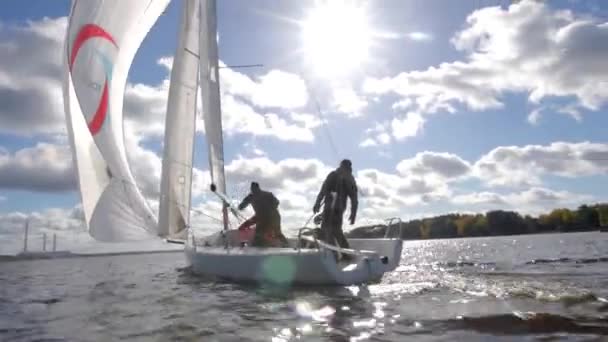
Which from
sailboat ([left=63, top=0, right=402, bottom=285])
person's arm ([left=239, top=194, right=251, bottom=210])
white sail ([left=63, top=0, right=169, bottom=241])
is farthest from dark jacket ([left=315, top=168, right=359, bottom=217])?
white sail ([left=63, top=0, right=169, bottom=241])

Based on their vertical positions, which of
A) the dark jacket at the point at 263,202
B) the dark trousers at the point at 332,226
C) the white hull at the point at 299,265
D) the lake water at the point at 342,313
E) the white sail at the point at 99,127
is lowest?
the lake water at the point at 342,313

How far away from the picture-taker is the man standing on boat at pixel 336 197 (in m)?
10.9

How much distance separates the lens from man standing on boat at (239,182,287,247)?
11.6 metres

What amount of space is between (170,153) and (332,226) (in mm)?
5930

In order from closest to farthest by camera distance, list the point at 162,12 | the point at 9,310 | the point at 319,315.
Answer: the point at 319,315, the point at 9,310, the point at 162,12

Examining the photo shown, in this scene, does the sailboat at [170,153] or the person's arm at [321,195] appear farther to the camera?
the person's arm at [321,195]

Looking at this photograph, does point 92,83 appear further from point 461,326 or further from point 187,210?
point 461,326

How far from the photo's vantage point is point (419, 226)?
370ft

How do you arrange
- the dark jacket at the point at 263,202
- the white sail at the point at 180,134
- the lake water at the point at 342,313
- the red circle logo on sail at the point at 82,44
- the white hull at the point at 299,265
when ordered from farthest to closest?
the white sail at the point at 180,134 → the red circle logo on sail at the point at 82,44 → the dark jacket at the point at 263,202 → the white hull at the point at 299,265 → the lake water at the point at 342,313

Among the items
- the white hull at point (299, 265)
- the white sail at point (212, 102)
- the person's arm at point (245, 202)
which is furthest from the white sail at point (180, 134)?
the person's arm at point (245, 202)

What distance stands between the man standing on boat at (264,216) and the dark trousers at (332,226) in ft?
4.60

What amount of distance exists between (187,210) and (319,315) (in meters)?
9.29

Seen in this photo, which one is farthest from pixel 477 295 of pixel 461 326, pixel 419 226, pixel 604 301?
pixel 419 226

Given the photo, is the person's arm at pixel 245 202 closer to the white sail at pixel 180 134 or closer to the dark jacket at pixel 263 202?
the dark jacket at pixel 263 202
